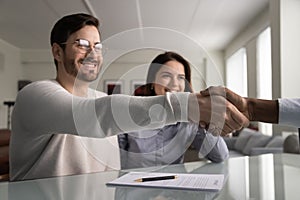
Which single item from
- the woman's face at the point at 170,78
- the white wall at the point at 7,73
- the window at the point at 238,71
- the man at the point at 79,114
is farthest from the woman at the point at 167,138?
the white wall at the point at 7,73

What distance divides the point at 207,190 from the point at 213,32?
17.5ft

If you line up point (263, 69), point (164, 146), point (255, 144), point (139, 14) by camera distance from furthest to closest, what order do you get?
point (263, 69), point (139, 14), point (255, 144), point (164, 146)

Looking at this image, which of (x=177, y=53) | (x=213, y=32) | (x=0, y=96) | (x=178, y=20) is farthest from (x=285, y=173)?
(x=0, y=96)

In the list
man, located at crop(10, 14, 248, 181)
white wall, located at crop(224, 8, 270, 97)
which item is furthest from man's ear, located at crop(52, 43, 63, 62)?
white wall, located at crop(224, 8, 270, 97)

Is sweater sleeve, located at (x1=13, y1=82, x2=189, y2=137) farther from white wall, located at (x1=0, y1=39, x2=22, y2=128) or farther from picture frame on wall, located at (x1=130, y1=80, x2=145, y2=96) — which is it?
white wall, located at (x1=0, y1=39, x2=22, y2=128)

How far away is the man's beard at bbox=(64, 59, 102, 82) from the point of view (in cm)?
89

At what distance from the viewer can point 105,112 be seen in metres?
0.71

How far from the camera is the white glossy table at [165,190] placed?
0.64 m

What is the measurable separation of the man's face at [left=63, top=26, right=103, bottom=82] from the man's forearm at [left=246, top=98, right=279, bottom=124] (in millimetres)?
426

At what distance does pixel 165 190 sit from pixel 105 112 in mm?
196

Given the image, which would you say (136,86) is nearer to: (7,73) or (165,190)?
(165,190)

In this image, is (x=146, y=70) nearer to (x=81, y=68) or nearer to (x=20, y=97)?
(x=81, y=68)

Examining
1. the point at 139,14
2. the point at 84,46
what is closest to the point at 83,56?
the point at 84,46

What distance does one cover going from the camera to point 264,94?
5.08m
